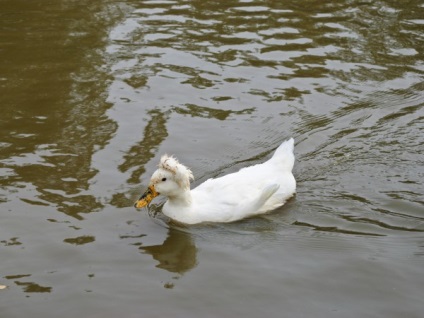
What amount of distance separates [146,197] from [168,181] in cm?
29

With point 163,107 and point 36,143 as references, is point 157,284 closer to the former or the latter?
point 36,143

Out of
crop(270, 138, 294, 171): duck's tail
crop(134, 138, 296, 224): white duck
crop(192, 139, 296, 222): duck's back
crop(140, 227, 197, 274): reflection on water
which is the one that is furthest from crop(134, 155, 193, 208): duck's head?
crop(270, 138, 294, 171): duck's tail

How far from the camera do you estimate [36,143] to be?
10.2 metres

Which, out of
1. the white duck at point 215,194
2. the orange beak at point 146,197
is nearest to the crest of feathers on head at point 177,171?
the white duck at point 215,194

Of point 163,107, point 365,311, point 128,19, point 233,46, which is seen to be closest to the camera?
point 365,311

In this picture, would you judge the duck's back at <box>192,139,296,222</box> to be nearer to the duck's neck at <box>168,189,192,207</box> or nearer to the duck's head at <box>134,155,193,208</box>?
the duck's neck at <box>168,189,192,207</box>

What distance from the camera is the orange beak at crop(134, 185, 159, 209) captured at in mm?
8602

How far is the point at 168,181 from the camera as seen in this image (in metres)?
8.60

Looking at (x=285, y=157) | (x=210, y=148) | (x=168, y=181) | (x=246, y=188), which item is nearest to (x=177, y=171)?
(x=168, y=181)

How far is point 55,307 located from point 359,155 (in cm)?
443

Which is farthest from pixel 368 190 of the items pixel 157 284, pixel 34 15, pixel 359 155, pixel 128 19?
pixel 34 15

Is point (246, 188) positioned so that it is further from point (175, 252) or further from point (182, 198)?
point (175, 252)

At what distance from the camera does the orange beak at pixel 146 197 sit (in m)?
8.60

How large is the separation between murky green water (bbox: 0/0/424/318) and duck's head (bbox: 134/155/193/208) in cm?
31
